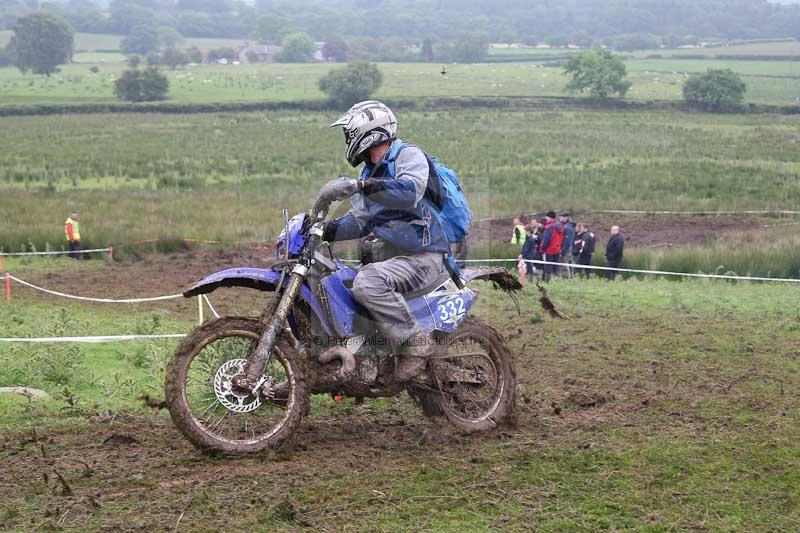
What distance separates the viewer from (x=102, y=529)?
195 inches

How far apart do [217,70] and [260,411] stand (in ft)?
497

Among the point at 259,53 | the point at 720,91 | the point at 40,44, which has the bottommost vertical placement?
the point at 720,91

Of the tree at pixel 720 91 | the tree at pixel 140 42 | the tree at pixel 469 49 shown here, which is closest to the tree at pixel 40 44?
the tree at pixel 140 42

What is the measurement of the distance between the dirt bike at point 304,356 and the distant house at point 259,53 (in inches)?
6713

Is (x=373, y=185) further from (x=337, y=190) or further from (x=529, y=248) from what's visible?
(x=529, y=248)

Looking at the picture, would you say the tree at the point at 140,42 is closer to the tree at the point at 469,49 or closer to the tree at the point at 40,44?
the tree at the point at 40,44

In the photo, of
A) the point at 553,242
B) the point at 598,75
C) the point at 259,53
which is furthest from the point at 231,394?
the point at 259,53

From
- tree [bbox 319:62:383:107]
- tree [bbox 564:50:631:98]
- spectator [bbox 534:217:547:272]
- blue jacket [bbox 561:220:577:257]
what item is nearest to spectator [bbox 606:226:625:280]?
blue jacket [bbox 561:220:577:257]

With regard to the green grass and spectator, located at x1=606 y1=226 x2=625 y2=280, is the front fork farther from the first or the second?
spectator, located at x1=606 y1=226 x2=625 y2=280

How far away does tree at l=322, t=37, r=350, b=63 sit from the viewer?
6555 inches

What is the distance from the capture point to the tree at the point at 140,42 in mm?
→ 184875

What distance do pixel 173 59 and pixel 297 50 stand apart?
20.2m

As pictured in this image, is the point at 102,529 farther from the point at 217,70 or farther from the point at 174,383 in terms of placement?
the point at 217,70

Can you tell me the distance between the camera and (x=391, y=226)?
661 cm
